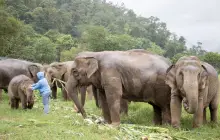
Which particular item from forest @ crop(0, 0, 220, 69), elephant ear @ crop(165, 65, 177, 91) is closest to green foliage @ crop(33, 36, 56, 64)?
forest @ crop(0, 0, 220, 69)

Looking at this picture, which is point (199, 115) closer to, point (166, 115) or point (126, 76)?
point (166, 115)

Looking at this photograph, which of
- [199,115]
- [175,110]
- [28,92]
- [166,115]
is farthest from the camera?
[28,92]

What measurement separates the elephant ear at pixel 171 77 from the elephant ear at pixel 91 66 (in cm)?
188

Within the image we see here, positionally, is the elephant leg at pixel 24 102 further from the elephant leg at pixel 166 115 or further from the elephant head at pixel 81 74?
the elephant leg at pixel 166 115

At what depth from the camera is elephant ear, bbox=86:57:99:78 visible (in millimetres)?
9367

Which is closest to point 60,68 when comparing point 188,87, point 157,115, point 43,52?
point 157,115

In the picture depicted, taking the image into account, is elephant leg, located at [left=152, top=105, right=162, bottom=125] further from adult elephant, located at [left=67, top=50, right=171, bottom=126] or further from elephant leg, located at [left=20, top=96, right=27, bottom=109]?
elephant leg, located at [left=20, top=96, right=27, bottom=109]

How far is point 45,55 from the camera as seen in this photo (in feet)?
167

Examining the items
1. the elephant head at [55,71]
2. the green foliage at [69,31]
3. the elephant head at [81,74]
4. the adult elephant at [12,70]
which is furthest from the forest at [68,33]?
the elephant head at [81,74]

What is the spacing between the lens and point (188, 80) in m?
8.24

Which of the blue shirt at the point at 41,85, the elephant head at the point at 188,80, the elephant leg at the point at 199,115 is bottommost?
the elephant leg at the point at 199,115

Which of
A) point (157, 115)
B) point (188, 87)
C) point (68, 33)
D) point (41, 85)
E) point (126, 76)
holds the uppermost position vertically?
point (68, 33)

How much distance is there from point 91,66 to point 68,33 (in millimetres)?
93368

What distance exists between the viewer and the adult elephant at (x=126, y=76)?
939 cm
